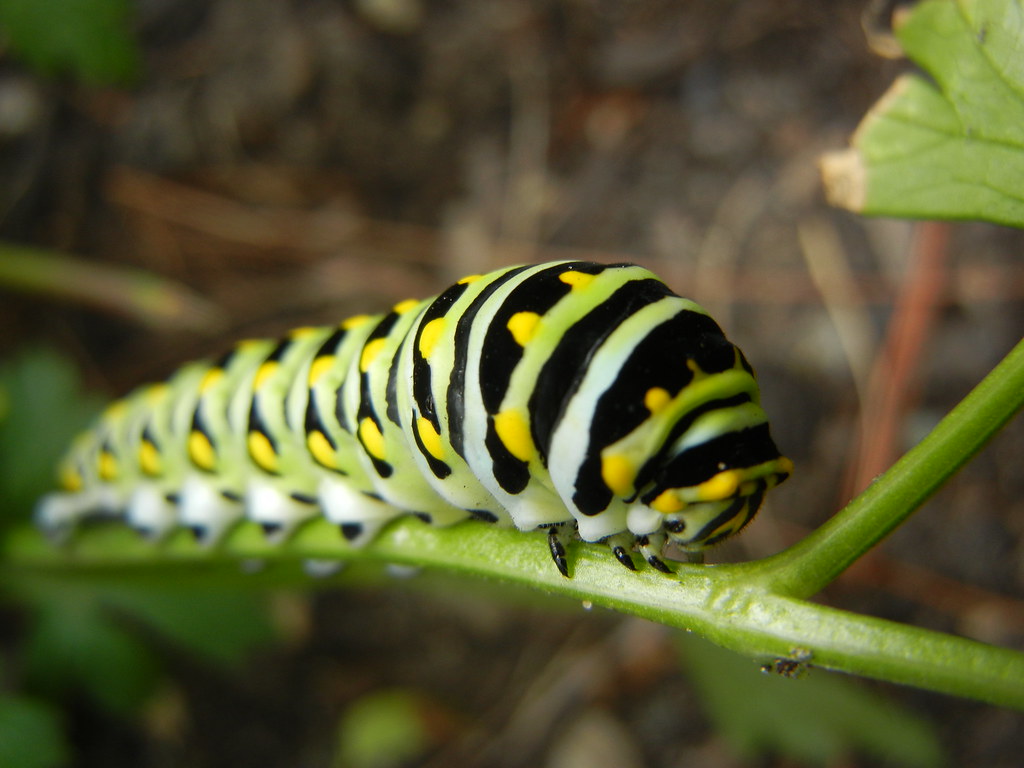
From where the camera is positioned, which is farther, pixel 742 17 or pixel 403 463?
pixel 742 17

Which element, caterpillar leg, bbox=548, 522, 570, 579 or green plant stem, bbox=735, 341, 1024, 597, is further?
caterpillar leg, bbox=548, 522, 570, 579

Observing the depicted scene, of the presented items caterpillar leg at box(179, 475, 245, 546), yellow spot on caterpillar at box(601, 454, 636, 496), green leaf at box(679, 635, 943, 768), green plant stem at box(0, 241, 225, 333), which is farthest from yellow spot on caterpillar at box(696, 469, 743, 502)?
green plant stem at box(0, 241, 225, 333)

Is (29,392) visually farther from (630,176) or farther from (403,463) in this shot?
(630,176)

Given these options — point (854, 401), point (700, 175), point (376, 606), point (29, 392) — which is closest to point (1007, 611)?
point (854, 401)

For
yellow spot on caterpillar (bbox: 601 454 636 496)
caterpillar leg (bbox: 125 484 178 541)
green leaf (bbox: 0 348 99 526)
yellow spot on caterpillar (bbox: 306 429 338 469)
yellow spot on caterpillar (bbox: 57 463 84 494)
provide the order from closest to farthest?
yellow spot on caterpillar (bbox: 601 454 636 496) < yellow spot on caterpillar (bbox: 306 429 338 469) < caterpillar leg (bbox: 125 484 178 541) < yellow spot on caterpillar (bbox: 57 463 84 494) < green leaf (bbox: 0 348 99 526)

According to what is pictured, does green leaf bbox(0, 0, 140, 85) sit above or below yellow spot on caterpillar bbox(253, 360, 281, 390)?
above

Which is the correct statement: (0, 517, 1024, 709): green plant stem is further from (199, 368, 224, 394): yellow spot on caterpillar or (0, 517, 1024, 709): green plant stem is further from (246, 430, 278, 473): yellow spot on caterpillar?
(199, 368, 224, 394): yellow spot on caterpillar

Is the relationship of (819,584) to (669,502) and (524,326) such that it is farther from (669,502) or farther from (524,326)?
(524,326)

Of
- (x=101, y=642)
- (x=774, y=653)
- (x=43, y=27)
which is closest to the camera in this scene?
(x=774, y=653)
